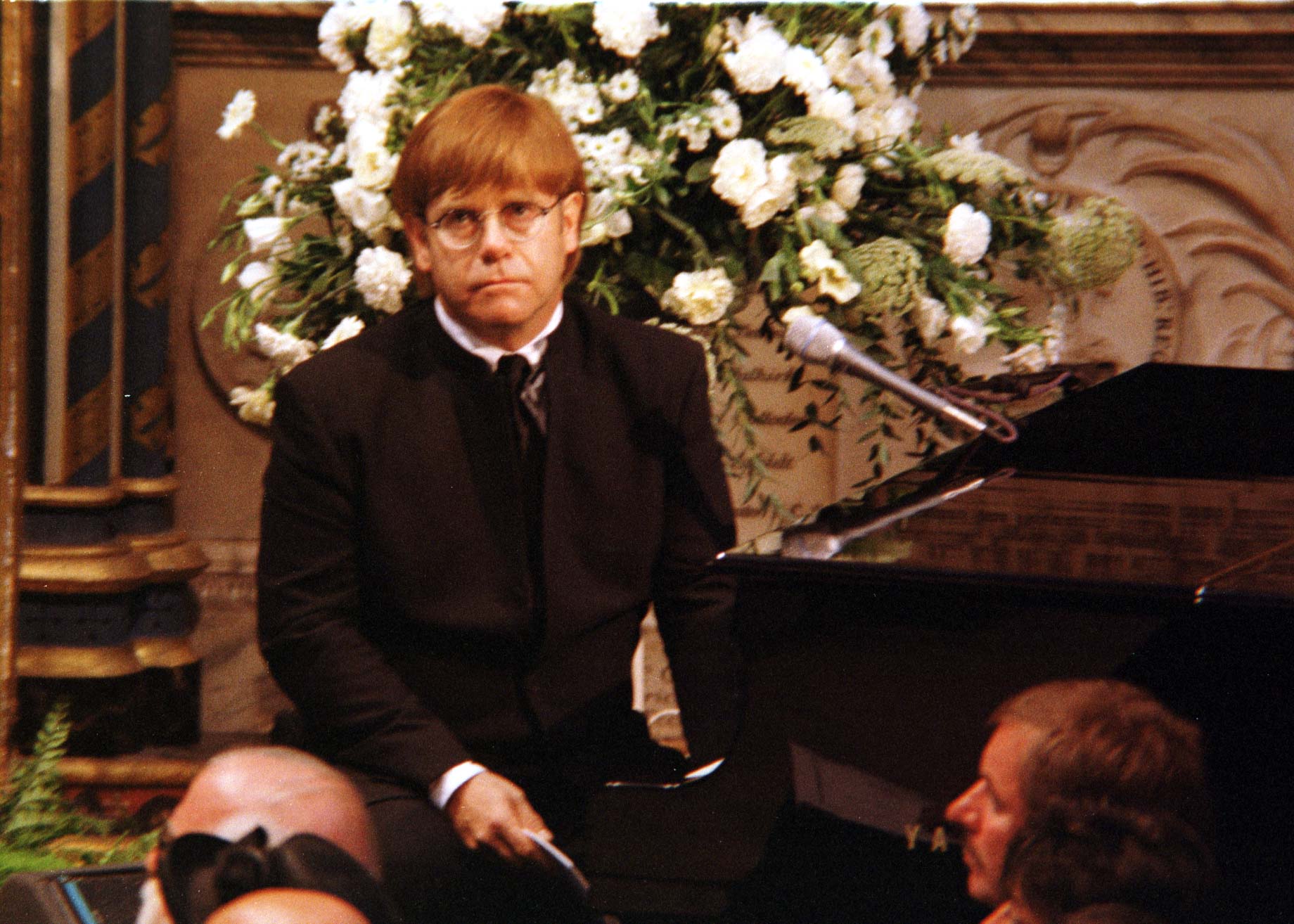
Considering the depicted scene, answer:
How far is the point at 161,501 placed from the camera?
238 centimetres

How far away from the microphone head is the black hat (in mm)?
695

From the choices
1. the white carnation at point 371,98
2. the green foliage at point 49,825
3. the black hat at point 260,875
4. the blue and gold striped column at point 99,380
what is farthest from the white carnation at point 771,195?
the green foliage at point 49,825

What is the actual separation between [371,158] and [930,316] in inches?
28.8

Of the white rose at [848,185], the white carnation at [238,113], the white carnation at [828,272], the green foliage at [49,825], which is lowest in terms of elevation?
the green foliage at [49,825]

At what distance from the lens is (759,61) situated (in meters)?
1.59

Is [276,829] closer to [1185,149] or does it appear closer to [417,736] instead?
[417,736]

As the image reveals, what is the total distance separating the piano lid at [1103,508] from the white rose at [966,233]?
225mm

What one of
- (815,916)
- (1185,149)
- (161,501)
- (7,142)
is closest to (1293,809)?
(815,916)

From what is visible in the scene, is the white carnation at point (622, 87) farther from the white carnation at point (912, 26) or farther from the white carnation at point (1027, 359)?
the white carnation at point (1027, 359)

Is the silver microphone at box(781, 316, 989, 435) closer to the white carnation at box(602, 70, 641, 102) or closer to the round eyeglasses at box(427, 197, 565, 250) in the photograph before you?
the round eyeglasses at box(427, 197, 565, 250)

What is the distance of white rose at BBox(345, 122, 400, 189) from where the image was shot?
1.61m

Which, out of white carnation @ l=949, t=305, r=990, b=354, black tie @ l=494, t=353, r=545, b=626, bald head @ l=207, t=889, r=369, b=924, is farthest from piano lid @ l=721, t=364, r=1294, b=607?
bald head @ l=207, t=889, r=369, b=924

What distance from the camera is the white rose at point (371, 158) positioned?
161cm

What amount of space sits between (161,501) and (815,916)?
1695 mm
